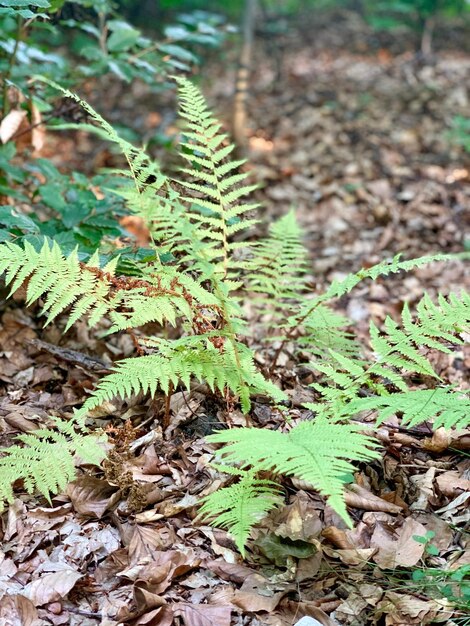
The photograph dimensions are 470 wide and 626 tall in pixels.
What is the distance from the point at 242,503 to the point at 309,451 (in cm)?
35

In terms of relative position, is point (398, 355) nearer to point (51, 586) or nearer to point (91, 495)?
point (91, 495)

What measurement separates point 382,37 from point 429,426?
802cm

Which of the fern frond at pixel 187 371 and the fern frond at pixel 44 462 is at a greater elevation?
the fern frond at pixel 187 371

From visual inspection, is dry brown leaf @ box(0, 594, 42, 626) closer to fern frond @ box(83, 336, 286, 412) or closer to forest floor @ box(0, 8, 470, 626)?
forest floor @ box(0, 8, 470, 626)

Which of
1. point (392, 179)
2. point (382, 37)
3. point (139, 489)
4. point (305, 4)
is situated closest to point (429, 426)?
point (139, 489)

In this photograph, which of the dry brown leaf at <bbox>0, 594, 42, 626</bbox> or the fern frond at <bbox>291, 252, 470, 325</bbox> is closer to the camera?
the dry brown leaf at <bbox>0, 594, 42, 626</bbox>

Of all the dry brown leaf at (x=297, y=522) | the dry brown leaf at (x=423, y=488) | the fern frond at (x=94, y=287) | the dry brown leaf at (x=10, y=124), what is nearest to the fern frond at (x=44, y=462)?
the fern frond at (x=94, y=287)

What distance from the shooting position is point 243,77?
6.15 metres

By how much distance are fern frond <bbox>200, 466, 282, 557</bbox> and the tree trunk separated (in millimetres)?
4794

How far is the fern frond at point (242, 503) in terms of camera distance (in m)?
1.97

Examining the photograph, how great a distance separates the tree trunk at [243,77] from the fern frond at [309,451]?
4.85m

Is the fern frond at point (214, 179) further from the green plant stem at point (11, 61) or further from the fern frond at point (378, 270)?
the green plant stem at point (11, 61)

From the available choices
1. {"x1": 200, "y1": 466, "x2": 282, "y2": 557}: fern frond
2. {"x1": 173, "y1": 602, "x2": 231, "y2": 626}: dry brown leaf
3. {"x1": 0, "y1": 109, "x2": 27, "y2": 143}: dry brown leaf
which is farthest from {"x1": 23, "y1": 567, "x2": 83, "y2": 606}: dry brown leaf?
{"x1": 0, "y1": 109, "x2": 27, "y2": 143}: dry brown leaf

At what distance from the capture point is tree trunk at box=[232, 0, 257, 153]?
20.0 ft
